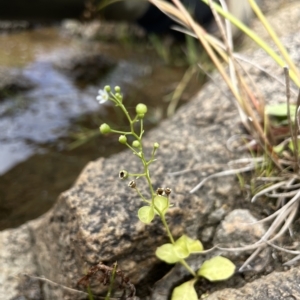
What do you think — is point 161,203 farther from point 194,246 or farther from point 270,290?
point 270,290

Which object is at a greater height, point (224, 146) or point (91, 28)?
point (224, 146)

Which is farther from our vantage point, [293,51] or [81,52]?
[81,52]

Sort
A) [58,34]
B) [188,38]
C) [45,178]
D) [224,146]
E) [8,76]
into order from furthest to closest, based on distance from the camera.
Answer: [58,34] < [188,38] < [8,76] < [45,178] < [224,146]

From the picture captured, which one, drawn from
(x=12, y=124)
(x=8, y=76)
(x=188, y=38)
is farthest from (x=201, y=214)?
(x=188, y=38)

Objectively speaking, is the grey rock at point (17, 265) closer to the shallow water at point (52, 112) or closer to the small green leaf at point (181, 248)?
the shallow water at point (52, 112)

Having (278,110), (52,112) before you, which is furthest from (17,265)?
(52,112)

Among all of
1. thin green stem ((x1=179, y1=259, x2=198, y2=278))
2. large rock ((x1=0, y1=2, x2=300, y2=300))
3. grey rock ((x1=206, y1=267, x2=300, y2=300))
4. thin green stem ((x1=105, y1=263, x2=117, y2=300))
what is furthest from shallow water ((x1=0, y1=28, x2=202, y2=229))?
grey rock ((x1=206, y1=267, x2=300, y2=300))

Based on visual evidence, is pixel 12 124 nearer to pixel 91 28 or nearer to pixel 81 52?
pixel 81 52
